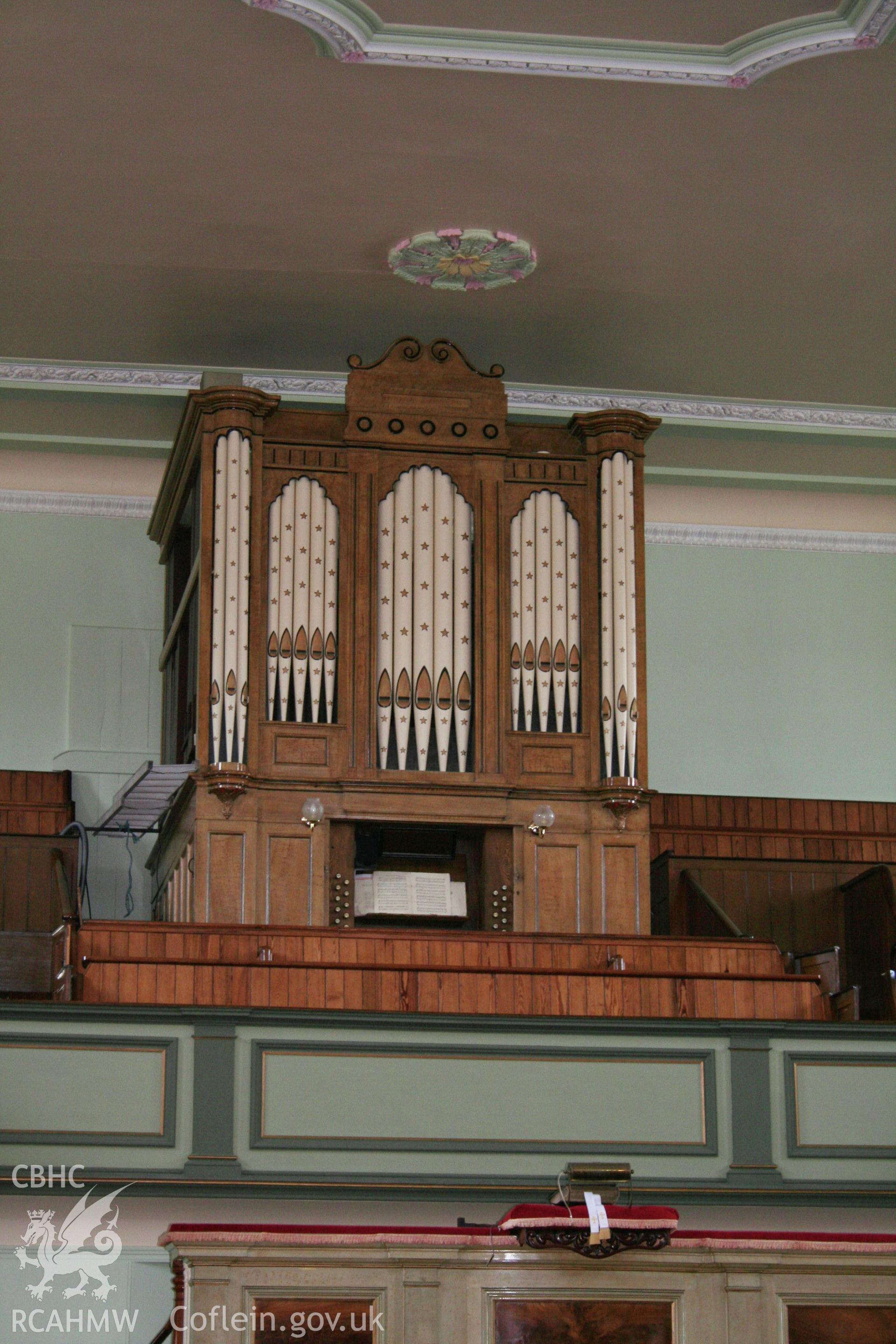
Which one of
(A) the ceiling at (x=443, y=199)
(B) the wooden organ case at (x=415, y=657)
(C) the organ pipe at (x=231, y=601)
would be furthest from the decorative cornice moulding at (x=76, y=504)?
(C) the organ pipe at (x=231, y=601)

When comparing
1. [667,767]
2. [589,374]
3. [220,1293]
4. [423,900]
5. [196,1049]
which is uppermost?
[589,374]

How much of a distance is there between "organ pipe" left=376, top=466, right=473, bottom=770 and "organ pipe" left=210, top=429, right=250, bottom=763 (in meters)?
0.76

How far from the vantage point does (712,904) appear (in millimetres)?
10914

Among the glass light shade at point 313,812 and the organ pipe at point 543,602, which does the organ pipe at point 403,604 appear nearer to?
the glass light shade at point 313,812

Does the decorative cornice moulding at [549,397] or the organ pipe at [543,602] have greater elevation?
the decorative cornice moulding at [549,397]

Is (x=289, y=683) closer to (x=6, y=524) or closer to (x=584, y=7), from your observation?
(x=6, y=524)

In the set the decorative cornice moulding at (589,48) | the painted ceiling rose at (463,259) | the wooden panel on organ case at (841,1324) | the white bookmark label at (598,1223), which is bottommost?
the wooden panel on organ case at (841,1324)

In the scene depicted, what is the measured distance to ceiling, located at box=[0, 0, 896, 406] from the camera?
353 inches

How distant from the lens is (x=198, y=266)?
10828 millimetres

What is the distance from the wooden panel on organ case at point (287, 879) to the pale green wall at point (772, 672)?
3463 mm

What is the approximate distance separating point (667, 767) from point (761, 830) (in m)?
0.96

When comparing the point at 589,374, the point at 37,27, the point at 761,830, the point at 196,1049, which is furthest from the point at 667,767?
the point at 37,27

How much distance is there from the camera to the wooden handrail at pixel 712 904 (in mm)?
10289

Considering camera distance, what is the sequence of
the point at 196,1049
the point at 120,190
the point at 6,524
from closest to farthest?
1. the point at 196,1049
2. the point at 120,190
3. the point at 6,524
